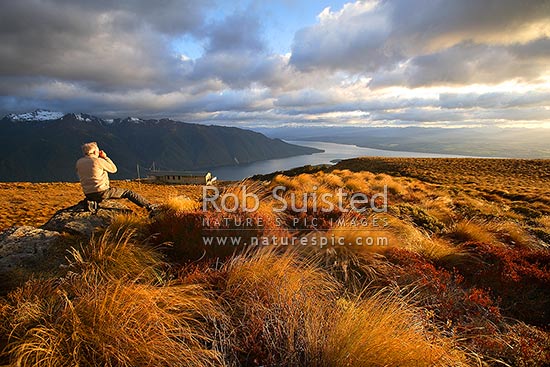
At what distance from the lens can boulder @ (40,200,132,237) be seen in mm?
5441

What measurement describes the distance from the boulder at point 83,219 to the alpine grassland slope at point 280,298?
0.55 meters

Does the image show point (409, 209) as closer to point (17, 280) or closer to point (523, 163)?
point (17, 280)

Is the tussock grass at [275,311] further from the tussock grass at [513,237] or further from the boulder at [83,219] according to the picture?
the tussock grass at [513,237]

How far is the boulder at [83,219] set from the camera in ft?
17.9

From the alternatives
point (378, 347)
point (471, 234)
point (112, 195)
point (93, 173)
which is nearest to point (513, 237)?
point (471, 234)

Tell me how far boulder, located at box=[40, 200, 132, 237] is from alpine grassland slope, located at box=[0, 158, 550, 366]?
0.55 metres

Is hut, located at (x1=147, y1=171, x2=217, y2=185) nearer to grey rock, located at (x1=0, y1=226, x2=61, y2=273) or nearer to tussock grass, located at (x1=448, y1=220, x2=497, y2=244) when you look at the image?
grey rock, located at (x1=0, y1=226, x2=61, y2=273)

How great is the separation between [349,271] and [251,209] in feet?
9.14

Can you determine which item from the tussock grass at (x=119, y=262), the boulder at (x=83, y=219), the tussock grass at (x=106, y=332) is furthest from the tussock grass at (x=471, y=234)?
the boulder at (x=83, y=219)

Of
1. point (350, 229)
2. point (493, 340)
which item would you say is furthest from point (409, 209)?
point (493, 340)

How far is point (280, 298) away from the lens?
2926 millimetres

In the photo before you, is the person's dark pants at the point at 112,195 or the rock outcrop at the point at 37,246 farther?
the person's dark pants at the point at 112,195

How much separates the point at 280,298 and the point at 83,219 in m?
5.16

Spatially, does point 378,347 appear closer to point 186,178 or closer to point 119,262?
point 119,262
